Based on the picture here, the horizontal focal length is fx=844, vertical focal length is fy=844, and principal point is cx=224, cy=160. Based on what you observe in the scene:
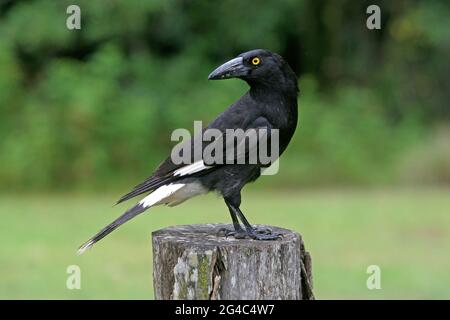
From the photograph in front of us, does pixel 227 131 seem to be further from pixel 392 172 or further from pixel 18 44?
pixel 18 44

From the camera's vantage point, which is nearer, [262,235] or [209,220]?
[262,235]

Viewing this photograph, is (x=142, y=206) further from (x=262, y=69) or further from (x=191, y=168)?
(x=262, y=69)

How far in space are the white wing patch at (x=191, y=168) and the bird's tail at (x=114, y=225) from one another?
267 millimetres

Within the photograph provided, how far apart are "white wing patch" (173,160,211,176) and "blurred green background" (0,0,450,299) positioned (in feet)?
11.4

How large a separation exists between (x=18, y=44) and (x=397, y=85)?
615 cm

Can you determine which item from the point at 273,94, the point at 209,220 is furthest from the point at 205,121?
the point at 273,94

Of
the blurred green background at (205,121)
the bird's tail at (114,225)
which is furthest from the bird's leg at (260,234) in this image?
the blurred green background at (205,121)

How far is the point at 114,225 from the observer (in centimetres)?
391

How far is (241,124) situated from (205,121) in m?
7.56

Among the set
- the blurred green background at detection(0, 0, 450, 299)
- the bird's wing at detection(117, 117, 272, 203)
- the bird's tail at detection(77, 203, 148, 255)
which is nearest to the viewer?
the bird's tail at detection(77, 203, 148, 255)

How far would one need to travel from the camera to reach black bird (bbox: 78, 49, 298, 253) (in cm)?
421

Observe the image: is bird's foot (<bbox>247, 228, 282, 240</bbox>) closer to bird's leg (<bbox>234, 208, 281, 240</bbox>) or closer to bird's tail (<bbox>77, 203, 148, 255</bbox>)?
bird's leg (<bbox>234, 208, 281, 240</bbox>)

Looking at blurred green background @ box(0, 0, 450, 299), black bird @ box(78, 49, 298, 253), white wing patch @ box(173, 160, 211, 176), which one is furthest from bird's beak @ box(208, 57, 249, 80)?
blurred green background @ box(0, 0, 450, 299)

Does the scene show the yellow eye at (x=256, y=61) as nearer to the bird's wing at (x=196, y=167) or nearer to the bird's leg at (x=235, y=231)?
the bird's wing at (x=196, y=167)
